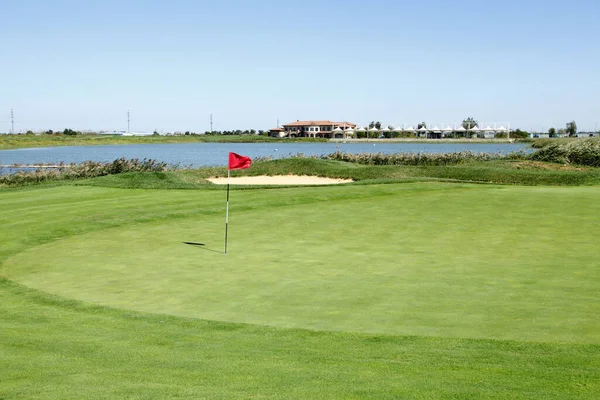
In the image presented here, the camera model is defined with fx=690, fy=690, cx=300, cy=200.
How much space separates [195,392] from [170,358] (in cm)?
137

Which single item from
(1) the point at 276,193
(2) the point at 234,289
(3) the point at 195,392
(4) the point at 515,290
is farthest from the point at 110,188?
(3) the point at 195,392

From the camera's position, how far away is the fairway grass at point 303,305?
21.7ft

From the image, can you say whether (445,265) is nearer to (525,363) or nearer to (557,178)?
(525,363)

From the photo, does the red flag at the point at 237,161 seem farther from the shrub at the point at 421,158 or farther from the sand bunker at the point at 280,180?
the shrub at the point at 421,158

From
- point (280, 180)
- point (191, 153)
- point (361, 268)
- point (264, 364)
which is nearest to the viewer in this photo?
point (264, 364)

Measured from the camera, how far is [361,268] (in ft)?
41.5

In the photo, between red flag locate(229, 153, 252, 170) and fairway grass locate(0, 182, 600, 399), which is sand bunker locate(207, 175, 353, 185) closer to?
fairway grass locate(0, 182, 600, 399)

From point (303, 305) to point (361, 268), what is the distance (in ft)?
9.89

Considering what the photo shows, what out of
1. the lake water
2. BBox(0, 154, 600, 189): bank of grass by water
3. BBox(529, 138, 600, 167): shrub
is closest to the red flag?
BBox(0, 154, 600, 189): bank of grass by water

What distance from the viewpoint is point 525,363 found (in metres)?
7.04

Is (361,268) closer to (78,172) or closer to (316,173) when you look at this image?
(78,172)

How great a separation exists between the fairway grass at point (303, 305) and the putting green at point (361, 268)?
0.17 ft

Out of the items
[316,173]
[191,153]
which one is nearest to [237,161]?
[316,173]

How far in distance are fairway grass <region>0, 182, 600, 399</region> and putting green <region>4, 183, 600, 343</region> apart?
0.05 meters
